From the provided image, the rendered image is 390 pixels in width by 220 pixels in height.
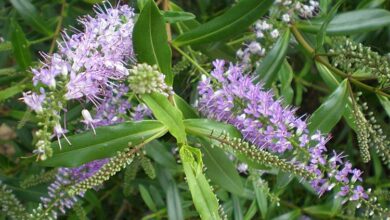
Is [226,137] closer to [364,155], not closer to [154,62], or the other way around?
[154,62]

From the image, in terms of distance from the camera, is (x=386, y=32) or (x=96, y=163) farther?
(x=386, y=32)

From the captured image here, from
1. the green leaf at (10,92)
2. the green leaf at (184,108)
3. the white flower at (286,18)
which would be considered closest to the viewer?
the green leaf at (184,108)

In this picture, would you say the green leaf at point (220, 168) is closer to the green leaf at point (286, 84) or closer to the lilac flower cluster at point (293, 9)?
the green leaf at point (286, 84)

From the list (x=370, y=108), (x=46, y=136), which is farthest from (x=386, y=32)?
(x=46, y=136)

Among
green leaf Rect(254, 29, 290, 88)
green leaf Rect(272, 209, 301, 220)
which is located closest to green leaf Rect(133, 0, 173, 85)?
green leaf Rect(254, 29, 290, 88)

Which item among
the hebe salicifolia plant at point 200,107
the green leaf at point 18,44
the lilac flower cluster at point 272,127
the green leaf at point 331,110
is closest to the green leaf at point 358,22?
the hebe salicifolia plant at point 200,107

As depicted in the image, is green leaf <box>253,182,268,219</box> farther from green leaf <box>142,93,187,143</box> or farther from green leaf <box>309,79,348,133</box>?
green leaf <box>142,93,187,143</box>

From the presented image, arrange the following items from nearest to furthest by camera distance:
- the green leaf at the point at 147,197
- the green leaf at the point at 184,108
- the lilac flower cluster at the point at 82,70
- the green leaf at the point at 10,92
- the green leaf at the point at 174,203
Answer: the lilac flower cluster at the point at 82,70 < the green leaf at the point at 184,108 < the green leaf at the point at 10,92 < the green leaf at the point at 174,203 < the green leaf at the point at 147,197
